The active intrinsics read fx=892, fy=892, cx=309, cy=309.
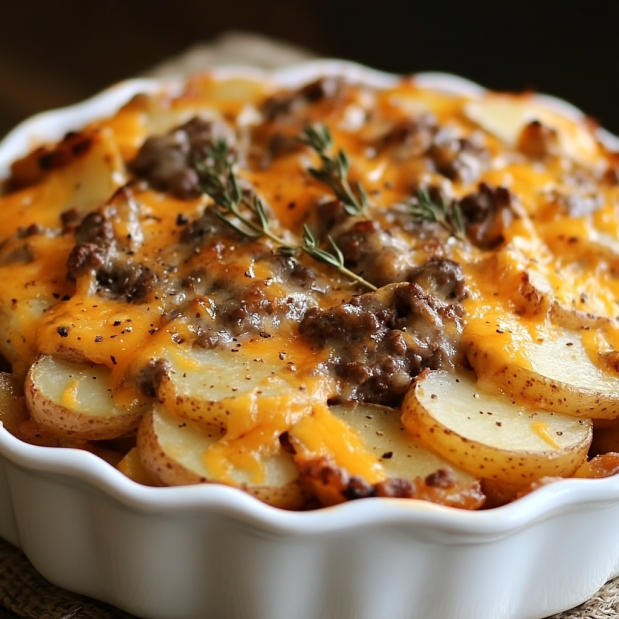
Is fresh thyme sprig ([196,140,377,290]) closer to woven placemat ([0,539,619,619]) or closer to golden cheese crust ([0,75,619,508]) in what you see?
golden cheese crust ([0,75,619,508])

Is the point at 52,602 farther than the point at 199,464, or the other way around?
the point at 52,602

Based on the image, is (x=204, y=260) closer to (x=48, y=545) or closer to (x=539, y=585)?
(x=48, y=545)

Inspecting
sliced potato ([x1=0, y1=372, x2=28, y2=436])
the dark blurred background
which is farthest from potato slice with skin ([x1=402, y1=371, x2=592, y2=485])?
the dark blurred background

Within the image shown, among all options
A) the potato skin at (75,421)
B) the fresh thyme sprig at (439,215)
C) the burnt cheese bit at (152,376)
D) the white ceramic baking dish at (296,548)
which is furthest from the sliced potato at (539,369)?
the potato skin at (75,421)

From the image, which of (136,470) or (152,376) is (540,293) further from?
(136,470)

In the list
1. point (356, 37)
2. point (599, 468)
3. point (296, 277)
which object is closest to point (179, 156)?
point (296, 277)

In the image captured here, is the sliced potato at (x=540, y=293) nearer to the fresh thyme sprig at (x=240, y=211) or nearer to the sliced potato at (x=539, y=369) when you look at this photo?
the sliced potato at (x=539, y=369)
